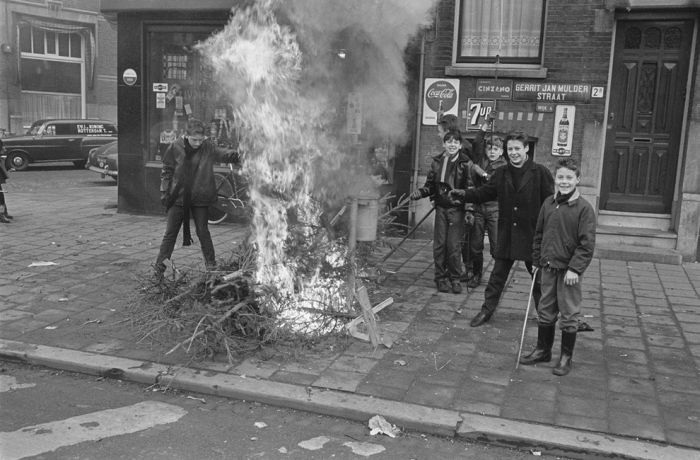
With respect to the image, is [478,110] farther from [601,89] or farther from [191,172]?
[191,172]

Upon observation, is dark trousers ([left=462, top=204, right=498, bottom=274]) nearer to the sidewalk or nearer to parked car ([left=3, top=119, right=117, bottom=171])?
the sidewalk

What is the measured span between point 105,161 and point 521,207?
1401cm

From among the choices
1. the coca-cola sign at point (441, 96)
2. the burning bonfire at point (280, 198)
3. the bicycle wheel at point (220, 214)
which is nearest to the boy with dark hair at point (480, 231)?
the burning bonfire at point (280, 198)

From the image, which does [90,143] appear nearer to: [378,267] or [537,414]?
[378,267]

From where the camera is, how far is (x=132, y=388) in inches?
175

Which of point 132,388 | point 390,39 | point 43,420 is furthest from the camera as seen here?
point 390,39

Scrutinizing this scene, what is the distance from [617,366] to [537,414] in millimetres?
1205

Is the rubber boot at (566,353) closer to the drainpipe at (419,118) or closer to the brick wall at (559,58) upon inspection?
the brick wall at (559,58)

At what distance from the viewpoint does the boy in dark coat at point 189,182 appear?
660cm

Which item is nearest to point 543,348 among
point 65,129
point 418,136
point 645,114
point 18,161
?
point 418,136

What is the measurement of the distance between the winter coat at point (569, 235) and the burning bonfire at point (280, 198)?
5.70 ft

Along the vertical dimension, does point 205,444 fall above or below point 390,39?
below

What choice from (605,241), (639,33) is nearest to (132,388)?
(605,241)

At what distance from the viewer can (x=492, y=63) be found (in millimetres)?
9383
